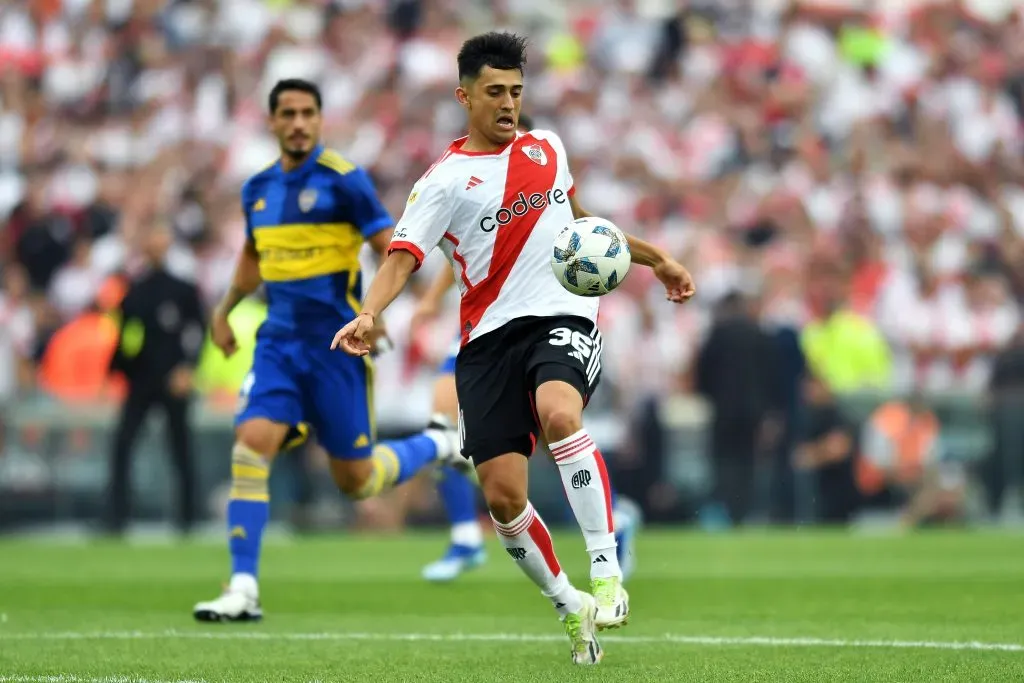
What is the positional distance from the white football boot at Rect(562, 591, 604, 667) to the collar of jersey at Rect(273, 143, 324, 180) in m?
3.45

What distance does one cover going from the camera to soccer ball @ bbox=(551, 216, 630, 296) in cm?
702

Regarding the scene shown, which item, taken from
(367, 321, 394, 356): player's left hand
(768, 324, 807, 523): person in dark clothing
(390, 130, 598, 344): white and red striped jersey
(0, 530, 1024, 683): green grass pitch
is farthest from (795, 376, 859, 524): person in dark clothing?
(390, 130, 598, 344): white and red striped jersey

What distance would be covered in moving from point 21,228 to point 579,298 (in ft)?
43.8

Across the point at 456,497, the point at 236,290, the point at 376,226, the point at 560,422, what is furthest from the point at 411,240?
the point at 456,497

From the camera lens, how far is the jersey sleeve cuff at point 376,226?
31.0 feet

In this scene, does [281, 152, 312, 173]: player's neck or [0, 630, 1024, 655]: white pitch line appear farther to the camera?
[281, 152, 312, 173]: player's neck

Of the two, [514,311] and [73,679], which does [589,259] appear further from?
[73,679]

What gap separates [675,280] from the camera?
7.49m

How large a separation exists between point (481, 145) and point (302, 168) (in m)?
2.39

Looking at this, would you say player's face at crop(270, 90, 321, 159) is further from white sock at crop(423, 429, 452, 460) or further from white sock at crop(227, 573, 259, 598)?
white sock at crop(227, 573, 259, 598)

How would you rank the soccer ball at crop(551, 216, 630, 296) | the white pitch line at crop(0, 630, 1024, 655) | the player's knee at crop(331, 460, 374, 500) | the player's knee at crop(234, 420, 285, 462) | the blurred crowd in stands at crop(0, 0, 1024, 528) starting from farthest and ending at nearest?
the blurred crowd in stands at crop(0, 0, 1024, 528), the player's knee at crop(331, 460, 374, 500), the player's knee at crop(234, 420, 285, 462), the white pitch line at crop(0, 630, 1024, 655), the soccer ball at crop(551, 216, 630, 296)

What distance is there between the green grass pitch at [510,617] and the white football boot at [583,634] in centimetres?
10

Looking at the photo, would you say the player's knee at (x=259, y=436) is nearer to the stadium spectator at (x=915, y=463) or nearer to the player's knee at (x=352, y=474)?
the player's knee at (x=352, y=474)

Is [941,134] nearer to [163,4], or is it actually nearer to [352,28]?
[352,28]
